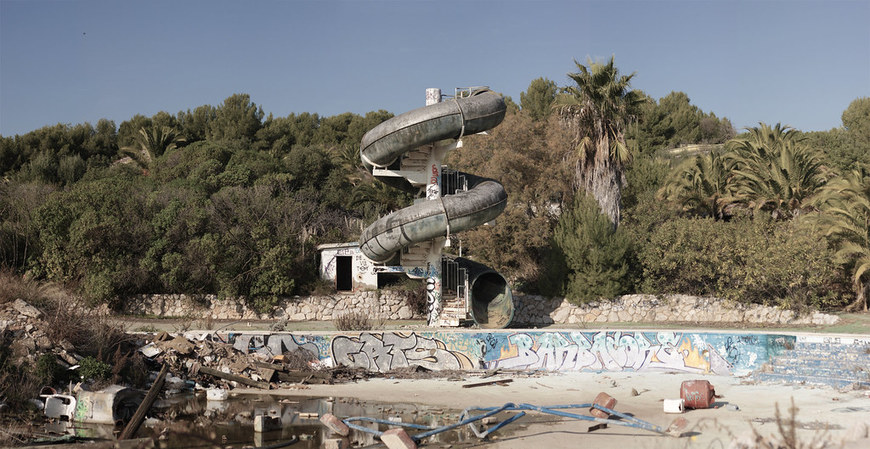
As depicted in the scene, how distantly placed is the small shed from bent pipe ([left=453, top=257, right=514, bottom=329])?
590cm

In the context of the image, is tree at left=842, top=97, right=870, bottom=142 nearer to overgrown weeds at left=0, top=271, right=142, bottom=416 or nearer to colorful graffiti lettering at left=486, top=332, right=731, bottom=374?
colorful graffiti lettering at left=486, top=332, right=731, bottom=374

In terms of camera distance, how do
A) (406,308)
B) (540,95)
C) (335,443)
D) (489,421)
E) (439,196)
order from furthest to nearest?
(540,95) < (406,308) < (439,196) < (489,421) < (335,443)

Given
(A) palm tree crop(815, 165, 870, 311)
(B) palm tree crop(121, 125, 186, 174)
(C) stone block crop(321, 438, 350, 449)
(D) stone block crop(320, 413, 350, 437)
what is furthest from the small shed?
(B) palm tree crop(121, 125, 186, 174)

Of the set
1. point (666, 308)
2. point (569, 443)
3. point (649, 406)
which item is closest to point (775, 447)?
point (569, 443)

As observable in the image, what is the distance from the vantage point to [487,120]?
89.9 ft

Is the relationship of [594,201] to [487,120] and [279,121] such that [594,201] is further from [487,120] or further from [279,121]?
[279,121]

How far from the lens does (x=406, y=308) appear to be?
1350 inches

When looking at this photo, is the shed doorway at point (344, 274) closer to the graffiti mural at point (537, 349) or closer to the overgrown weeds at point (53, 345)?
the graffiti mural at point (537, 349)

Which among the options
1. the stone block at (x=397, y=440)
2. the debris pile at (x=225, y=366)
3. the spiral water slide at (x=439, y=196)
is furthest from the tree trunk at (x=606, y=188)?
the stone block at (x=397, y=440)

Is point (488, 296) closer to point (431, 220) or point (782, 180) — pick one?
point (431, 220)

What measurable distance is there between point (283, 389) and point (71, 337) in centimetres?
550

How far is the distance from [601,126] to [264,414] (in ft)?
69.8

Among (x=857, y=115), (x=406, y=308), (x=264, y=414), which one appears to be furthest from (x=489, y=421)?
(x=857, y=115)

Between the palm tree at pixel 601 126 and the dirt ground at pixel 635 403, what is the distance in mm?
12744
